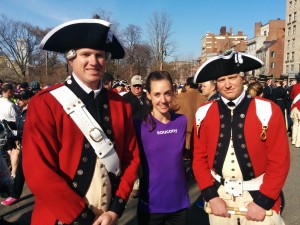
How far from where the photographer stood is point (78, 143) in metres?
1.90

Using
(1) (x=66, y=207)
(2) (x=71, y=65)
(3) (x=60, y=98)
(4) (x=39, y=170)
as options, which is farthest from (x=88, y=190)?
(2) (x=71, y=65)

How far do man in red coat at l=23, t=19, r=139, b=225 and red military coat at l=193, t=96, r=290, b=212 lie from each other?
70cm

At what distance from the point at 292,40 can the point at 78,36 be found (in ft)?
186

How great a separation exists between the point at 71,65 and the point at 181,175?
135 cm

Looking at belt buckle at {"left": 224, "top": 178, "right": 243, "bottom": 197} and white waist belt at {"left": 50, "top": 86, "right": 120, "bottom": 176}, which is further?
belt buckle at {"left": 224, "top": 178, "right": 243, "bottom": 197}

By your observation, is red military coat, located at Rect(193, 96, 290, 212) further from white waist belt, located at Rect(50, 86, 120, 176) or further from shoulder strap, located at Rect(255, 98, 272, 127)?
white waist belt, located at Rect(50, 86, 120, 176)

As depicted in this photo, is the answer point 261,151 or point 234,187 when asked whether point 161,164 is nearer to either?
point 234,187

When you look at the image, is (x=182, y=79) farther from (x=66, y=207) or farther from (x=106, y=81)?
(x=66, y=207)

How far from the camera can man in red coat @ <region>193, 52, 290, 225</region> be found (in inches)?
89.7

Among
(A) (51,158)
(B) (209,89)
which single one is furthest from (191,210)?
(A) (51,158)

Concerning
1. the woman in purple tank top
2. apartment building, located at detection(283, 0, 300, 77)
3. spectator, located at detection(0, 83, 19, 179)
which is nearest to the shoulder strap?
the woman in purple tank top

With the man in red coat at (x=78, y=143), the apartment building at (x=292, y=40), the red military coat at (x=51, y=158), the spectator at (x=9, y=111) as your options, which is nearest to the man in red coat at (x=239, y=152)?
the man in red coat at (x=78, y=143)

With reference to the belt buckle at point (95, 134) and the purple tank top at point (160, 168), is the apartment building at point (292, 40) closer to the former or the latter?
the purple tank top at point (160, 168)

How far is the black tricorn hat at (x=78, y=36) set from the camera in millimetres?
1908
